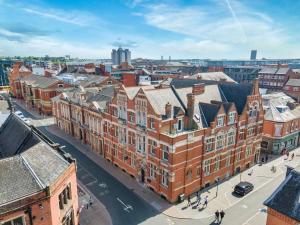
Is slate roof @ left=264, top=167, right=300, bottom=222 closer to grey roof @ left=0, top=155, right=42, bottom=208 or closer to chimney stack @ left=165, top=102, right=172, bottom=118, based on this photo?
chimney stack @ left=165, top=102, right=172, bottom=118

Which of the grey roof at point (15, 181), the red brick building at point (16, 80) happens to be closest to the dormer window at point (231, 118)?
the grey roof at point (15, 181)

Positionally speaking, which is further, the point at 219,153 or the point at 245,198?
the point at 219,153

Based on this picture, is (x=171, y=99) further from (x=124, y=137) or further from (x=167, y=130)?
(x=124, y=137)

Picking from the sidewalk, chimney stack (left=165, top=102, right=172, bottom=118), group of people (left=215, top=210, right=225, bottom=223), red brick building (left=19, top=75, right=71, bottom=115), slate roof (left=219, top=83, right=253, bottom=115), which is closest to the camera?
group of people (left=215, top=210, right=225, bottom=223)

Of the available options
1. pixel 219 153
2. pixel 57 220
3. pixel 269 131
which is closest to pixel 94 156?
pixel 219 153

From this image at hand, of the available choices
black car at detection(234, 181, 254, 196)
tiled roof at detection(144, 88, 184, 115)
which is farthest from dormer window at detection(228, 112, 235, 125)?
black car at detection(234, 181, 254, 196)
